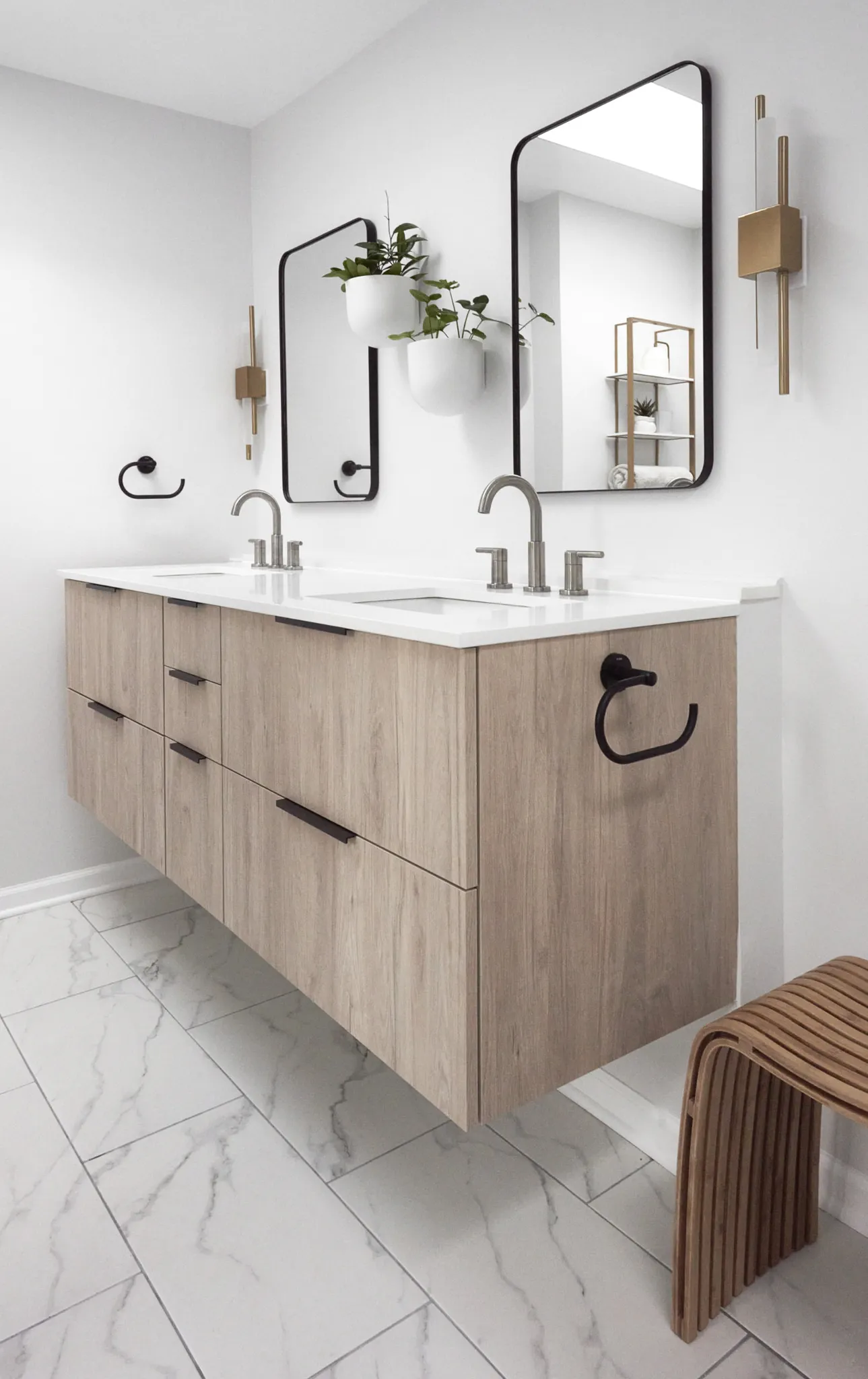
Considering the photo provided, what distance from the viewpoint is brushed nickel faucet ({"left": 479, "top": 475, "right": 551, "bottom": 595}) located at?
1.71 m

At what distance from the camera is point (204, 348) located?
2893 mm

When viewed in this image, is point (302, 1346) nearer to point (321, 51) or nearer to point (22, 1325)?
point (22, 1325)

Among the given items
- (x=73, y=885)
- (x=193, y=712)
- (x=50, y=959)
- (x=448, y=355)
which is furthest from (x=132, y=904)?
(x=448, y=355)

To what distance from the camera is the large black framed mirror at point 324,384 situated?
2430 mm

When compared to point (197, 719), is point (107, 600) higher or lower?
higher

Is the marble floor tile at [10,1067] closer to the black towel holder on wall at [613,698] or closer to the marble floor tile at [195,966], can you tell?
the marble floor tile at [195,966]

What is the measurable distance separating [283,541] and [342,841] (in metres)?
1.58

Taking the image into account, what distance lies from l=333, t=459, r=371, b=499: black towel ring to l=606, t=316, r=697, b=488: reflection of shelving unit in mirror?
897 millimetres

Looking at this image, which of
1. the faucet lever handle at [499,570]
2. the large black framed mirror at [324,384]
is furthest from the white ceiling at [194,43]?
the faucet lever handle at [499,570]

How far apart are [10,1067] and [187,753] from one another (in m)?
0.72

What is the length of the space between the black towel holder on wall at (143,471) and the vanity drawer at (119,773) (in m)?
0.60

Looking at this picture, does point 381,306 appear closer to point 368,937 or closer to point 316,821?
point 316,821

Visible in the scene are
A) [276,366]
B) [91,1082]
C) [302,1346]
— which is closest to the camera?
[302,1346]

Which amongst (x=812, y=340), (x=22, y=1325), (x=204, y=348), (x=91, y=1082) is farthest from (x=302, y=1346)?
(x=204, y=348)
